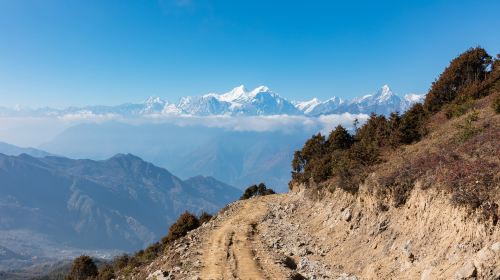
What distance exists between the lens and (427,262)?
18.2 metres

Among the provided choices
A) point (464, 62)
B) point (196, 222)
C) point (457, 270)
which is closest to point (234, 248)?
point (457, 270)

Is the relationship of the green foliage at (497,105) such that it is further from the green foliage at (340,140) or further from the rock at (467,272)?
the green foliage at (340,140)

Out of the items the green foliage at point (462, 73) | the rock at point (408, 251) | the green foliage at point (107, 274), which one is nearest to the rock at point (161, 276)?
the rock at point (408, 251)

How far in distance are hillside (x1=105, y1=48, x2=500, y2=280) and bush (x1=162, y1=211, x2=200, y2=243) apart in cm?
985

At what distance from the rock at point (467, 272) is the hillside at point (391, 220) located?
0.13 ft

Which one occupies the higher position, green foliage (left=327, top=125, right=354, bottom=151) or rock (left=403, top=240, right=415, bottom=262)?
green foliage (left=327, top=125, right=354, bottom=151)

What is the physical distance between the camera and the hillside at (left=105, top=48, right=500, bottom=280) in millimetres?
17625

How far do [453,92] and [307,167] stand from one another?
21934 mm

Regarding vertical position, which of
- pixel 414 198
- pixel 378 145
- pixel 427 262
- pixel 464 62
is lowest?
pixel 427 262

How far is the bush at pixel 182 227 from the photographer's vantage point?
52.6 m

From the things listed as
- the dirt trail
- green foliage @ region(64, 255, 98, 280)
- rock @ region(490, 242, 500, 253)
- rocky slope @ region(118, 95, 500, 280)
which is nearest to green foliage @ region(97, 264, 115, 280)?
rocky slope @ region(118, 95, 500, 280)

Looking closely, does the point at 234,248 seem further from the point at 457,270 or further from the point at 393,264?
the point at 457,270

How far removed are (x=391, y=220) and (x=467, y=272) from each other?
8717 millimetres

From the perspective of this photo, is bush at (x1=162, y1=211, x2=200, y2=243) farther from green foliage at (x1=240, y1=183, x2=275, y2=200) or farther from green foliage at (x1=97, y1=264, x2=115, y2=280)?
green foliage at (x1=240, y1=183, x2=275, y2=200)
